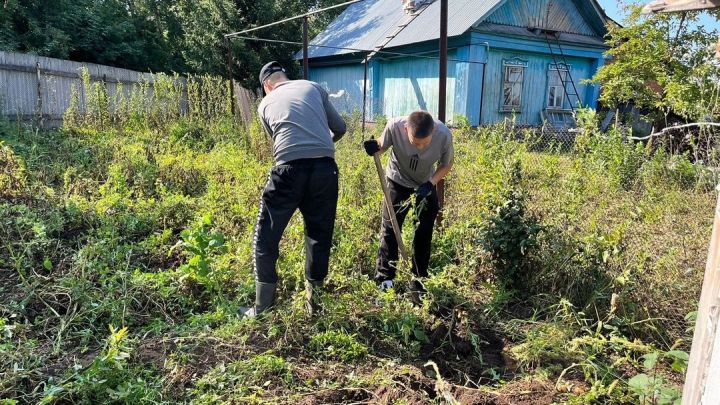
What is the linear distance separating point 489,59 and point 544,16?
2.25 m

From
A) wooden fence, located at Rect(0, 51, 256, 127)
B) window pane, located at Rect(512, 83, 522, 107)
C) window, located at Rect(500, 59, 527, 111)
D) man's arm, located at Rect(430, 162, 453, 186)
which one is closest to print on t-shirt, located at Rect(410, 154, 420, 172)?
man's arm, located at Rect(430, 162, 453, 186)

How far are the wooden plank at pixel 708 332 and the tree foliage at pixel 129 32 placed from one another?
611 inches

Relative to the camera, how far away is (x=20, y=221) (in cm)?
419

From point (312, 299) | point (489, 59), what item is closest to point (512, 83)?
point (489, 59)

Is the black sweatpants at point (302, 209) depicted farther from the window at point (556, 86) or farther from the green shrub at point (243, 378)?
the window at point (556, 86)

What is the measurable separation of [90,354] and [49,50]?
1499 cm

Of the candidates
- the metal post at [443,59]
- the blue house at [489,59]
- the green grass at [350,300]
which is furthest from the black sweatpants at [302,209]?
the blue house at [489,59]

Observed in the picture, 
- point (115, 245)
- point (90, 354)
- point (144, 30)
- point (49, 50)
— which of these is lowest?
point (90, 354)

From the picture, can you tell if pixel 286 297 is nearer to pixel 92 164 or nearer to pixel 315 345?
pixel 315 345

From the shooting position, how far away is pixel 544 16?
1352 cm

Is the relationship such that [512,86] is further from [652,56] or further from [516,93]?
[652,56]

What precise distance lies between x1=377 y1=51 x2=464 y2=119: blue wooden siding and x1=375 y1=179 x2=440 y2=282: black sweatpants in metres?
9.47

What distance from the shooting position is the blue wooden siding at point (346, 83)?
52.4ft

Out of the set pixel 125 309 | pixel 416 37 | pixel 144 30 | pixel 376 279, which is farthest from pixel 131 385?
pixel 144 30
